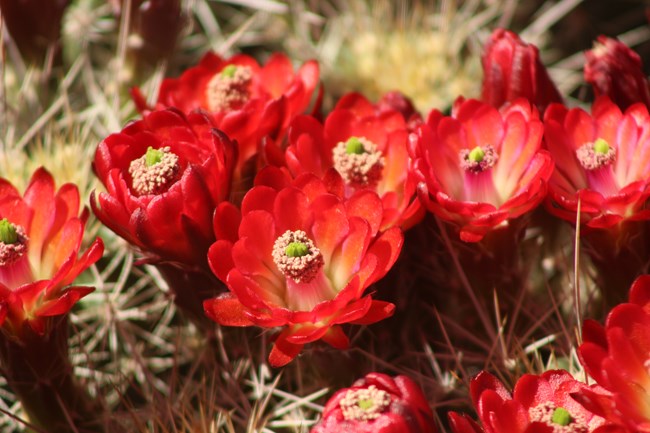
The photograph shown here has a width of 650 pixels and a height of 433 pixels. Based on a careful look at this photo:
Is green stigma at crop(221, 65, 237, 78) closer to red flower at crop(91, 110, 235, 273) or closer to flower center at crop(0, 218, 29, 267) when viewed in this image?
red flower at crop(91, 110, 235, 273)

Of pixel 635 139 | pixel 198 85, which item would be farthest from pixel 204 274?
pixel 635 139

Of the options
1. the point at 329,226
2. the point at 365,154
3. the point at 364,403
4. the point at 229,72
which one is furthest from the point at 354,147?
the point at 364,403

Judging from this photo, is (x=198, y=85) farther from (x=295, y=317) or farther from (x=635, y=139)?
(x=635, y=139)

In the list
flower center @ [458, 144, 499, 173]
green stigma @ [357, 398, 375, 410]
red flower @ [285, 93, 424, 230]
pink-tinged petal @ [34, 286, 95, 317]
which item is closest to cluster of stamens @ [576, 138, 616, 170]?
flower center @ [458, 144, 499, 173]

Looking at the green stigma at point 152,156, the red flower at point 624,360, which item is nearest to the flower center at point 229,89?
the green stigma at point 152,156

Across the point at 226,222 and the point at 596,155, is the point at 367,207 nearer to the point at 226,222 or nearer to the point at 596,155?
the point at 226,222
